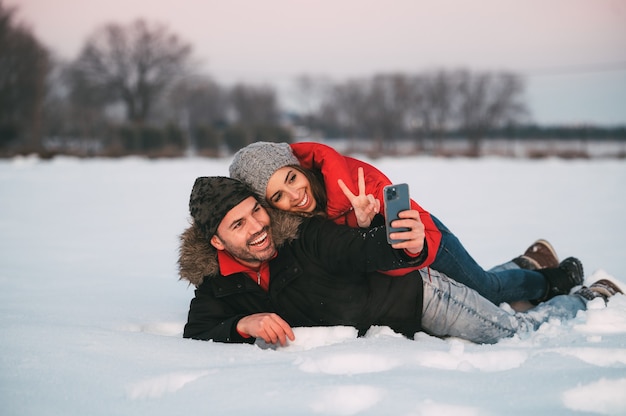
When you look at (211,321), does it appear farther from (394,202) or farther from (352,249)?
(394,202)

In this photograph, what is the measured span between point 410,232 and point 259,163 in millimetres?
996

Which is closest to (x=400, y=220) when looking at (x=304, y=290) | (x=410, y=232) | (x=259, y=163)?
(x=410, y=232)

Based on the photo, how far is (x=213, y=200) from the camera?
2729 millimetres

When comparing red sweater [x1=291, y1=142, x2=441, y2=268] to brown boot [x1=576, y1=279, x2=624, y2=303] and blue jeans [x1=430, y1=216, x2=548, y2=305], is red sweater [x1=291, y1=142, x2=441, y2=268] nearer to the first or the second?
blue jeans [x1=430, y1=216, x2=548, y2=305]

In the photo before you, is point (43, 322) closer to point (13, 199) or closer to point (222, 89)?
point (13, 199)

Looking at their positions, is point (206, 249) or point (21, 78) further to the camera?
point (21, 78)

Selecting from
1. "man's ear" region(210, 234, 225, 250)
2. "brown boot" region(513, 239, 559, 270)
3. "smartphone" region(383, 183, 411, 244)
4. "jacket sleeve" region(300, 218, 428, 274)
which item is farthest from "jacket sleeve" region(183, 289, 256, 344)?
"brown boot" region(513, 239, 559, 270)

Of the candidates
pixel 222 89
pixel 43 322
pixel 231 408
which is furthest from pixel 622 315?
pixel 222 89

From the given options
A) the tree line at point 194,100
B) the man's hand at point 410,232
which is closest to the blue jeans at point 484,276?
the man's hand at point 410,232

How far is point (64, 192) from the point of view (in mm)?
10875

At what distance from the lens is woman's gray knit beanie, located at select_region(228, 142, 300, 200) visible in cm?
299

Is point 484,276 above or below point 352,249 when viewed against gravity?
below

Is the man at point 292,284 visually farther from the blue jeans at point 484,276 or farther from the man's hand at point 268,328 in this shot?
the blue jeans at point 484,276

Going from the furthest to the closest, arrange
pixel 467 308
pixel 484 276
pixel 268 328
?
1. pixel 484 276
2. pixel 467 308
3. pixel 268 328
